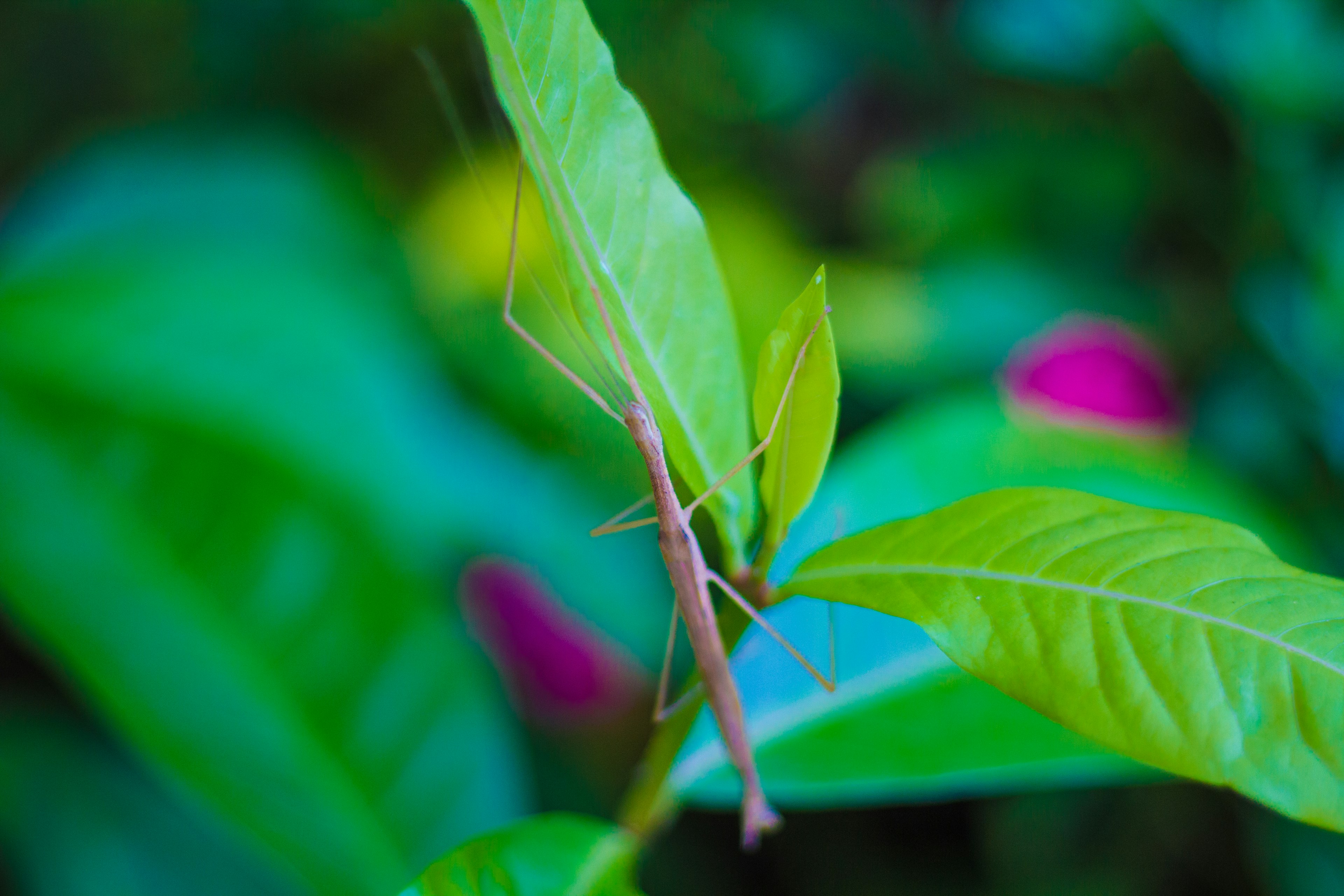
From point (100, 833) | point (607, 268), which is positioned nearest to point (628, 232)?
point (607, 268)

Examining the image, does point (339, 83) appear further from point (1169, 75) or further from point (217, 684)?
point (1169, 75)

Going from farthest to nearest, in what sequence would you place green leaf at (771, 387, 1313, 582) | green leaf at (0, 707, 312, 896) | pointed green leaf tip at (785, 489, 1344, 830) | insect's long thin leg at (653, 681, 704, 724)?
green leaf at (0, 707, 312, 896) < green leaf at (771, 387, 1313, 582) < insect's long thin leg at (653, 681, 704, 724) < pointed green leaf tip at (785, 489, 1344, 830)

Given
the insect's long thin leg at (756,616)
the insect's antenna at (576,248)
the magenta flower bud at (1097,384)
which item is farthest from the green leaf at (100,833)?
the magenta flower bud at (1097,384)

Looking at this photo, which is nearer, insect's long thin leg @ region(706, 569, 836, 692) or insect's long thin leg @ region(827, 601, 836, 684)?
insect's long thin leg @ region(706, 569, 836, 692)

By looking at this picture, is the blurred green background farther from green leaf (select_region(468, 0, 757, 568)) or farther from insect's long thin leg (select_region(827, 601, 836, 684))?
green leaf (select_region(468, 0, 757, 568))

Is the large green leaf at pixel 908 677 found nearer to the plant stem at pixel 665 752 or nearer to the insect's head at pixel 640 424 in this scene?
the plant stem at pixel 665 752

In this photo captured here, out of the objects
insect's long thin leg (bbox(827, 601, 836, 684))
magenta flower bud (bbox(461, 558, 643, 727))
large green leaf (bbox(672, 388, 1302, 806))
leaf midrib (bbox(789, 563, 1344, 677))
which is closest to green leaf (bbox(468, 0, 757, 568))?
leaf midrib (bbox(789, 563, 1344, 677))

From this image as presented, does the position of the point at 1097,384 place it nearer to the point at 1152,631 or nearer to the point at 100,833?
the point at 1152,631
